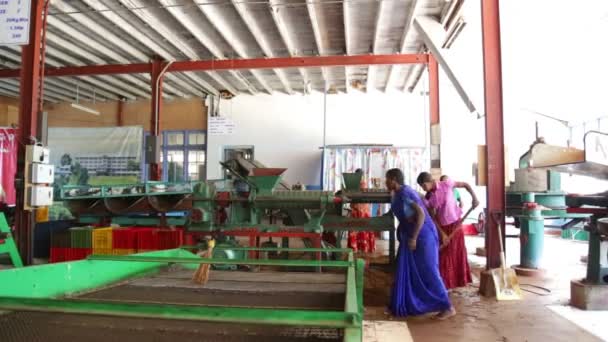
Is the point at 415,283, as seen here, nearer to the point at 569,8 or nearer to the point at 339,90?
the point at 569,8

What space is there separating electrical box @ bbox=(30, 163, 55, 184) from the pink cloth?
17.6 ft

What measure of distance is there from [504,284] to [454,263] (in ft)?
2.06

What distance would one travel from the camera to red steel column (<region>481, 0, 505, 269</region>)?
5.12m

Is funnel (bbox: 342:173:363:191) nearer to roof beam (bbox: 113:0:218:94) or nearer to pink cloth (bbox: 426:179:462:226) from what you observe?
pink cloth (bbox: 426:179:462:226)

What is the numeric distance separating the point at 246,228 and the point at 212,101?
864cm

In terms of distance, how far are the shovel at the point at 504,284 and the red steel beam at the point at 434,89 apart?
4994 millimetres

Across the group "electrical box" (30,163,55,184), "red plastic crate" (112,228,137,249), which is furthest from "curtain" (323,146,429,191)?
"electrical box" (30,163,55,184)

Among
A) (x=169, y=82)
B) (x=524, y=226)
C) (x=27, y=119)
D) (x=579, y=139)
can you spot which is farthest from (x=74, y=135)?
(x=579, y=139)

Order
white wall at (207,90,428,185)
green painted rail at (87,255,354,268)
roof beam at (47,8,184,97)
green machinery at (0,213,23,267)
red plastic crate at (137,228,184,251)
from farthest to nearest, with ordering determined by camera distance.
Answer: white wall at (207,90,428,185) → roof beam at (47,8,184,97) → red plastic crate at (137,228,184,251) → green machinery at (0,213,23,267) → green painted rail at (87,255,354,268)

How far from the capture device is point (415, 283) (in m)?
3.94

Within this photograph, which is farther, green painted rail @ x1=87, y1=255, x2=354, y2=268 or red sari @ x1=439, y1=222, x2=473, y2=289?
red sari @ x1=439, y1=222, x2=473, y2=289

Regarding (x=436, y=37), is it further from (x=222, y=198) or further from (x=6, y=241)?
(x=6, y=241)

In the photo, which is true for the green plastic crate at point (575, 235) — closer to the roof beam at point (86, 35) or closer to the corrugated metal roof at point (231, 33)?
the corrugated metal roof at point (231, 33)

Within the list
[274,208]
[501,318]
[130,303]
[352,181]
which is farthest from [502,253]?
[130,303]
